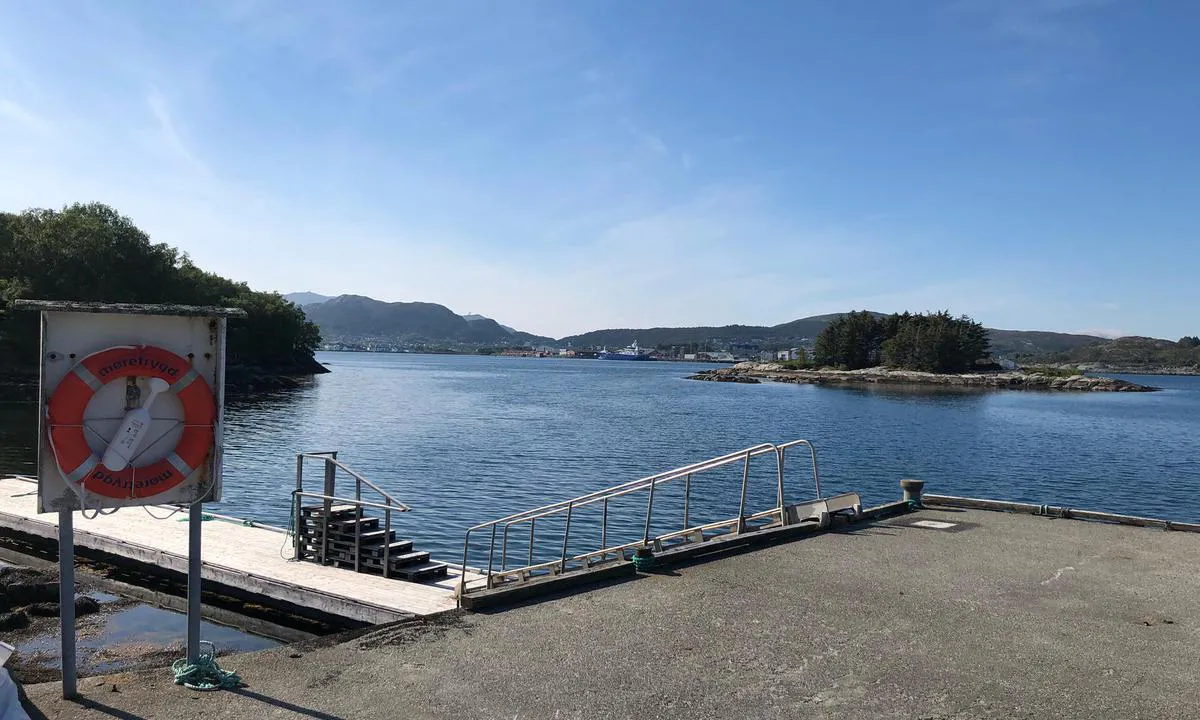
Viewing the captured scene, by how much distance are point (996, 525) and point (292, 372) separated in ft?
381

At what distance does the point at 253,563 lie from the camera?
12.7 metres

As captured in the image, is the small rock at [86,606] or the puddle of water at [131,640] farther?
the small rock at [86,606]

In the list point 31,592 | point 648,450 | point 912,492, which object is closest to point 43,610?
point 31,592

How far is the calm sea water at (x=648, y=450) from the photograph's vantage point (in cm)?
2870

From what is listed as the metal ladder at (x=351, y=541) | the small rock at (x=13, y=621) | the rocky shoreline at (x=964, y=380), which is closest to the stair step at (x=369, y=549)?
the metal ladder at (x=351, y=541)

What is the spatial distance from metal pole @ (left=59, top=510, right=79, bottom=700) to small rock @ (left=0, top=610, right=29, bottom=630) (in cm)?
537

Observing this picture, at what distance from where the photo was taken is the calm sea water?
2870 cm

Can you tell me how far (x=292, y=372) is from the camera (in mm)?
118812

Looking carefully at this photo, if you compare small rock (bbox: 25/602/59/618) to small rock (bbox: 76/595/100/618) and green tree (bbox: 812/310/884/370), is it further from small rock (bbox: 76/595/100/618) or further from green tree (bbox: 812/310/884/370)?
green tree (bbox: 812/310/884/370)

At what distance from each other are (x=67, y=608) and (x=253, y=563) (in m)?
6.22

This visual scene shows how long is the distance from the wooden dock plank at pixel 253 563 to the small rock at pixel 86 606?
127cm

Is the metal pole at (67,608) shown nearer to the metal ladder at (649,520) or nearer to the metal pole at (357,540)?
the metal ladder at (649,520)

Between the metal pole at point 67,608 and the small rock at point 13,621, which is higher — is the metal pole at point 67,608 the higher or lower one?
the higher one

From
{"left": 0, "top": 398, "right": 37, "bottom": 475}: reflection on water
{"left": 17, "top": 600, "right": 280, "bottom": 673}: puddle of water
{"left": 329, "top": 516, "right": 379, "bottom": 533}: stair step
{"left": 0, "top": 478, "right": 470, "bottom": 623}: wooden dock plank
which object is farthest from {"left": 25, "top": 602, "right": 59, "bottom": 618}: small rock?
{"left": 0, "top": 398, "right": 37, "bottom": 475}: reflection on water
